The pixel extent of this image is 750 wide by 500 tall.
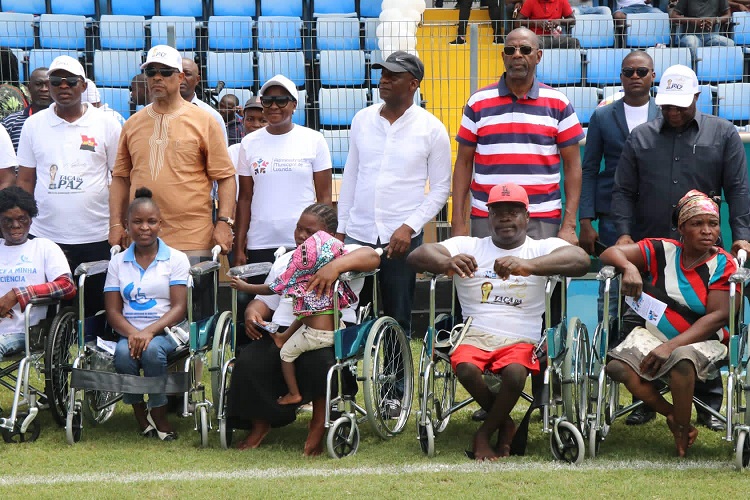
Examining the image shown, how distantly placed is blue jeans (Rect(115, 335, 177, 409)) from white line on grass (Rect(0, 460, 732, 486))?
2.19ft

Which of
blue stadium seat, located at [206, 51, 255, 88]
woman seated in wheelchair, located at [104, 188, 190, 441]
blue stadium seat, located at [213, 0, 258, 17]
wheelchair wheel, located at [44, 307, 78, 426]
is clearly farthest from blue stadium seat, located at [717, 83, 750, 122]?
wheelchair wheel, located at [44, 307, 78, 426]

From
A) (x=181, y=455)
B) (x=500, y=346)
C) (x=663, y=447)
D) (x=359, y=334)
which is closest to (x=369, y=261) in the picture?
(x=359, y=334)

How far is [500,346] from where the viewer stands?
5.63 metres

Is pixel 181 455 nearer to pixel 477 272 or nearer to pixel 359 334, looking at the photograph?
pixel 359 334

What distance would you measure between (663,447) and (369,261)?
1783mm

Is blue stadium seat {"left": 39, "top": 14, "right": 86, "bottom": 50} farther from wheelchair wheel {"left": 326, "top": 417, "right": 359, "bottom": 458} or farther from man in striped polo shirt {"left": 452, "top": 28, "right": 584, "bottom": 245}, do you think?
wheelchair wheel {"left": 326, "top": 417, "right": 359, "bottom": 458}

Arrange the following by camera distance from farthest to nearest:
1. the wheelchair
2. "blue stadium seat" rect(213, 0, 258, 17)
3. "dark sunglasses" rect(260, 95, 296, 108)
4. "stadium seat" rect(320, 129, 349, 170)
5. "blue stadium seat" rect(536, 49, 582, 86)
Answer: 1. "blue stadium seat" rect(213, 0, 258, 17)
2. "blue stadium seat" rect(536, 49, 582, 86)
3. "stadium seat" rect(320, 129, 349, 170)
4. "dark sunglasses" rect(260, 95, 296, 108)
5. the wheelchair

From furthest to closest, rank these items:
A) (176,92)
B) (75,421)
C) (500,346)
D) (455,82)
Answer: (455,82) → (176,92) → (75,421) → (500,346)

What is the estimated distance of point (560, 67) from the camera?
9.83 m

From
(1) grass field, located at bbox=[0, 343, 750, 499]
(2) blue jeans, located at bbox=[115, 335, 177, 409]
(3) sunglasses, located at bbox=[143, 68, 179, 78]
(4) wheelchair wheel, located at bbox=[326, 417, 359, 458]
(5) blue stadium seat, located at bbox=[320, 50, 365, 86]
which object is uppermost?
(5) blue stadium seat, located at bbox=[320, 50, 365, 86]

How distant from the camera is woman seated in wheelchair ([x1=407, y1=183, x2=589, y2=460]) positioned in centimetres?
549

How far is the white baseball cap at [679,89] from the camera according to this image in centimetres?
586

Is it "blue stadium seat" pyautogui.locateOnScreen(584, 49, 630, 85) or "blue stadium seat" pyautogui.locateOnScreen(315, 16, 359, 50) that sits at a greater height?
"blue stadium seat" pyautogui.locateOnScreen(315, 16, 359, 50)

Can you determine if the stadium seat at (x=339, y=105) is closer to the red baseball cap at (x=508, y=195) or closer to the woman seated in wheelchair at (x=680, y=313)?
the red baseball cap at (x=508, y=195)
